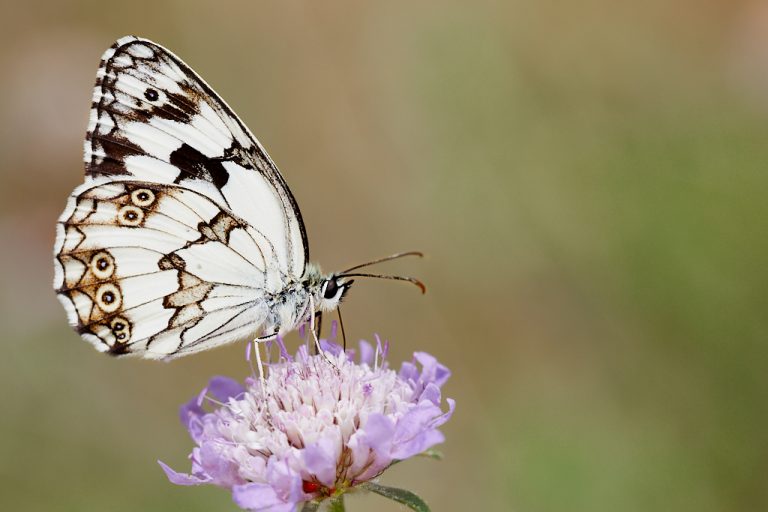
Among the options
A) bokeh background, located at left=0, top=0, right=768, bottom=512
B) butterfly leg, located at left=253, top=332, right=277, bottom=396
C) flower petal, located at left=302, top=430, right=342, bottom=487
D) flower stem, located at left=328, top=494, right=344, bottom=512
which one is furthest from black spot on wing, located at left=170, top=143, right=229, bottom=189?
bokeh background, located at left=0, top=0, right=768, bottom=512

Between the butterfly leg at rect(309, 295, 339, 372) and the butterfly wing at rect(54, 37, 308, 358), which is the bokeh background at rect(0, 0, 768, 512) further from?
the butterfly leg at rect(309, 295, 339, 372)

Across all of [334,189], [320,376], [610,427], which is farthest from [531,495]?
[334,189]

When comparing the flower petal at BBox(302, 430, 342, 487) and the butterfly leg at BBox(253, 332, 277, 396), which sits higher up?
the butterfly leg at BBox(253, 332, 277, 396)

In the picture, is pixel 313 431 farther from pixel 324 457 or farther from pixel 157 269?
pixel 157 269

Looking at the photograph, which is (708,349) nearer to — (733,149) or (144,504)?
(733,149)

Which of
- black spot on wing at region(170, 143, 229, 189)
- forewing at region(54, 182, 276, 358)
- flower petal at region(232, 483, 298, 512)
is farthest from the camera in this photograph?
black spot on wing at region(170, 143, 229, 189)

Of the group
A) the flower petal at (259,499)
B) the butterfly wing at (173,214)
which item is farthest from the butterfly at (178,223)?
the flower petal at (259,499)

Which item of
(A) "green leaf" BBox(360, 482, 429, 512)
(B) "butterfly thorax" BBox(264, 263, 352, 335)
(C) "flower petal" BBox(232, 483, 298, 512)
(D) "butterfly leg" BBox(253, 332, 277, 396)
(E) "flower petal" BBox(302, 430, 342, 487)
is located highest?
(B) "butterfly thorax" BBox(264, 263, 352, 335)
